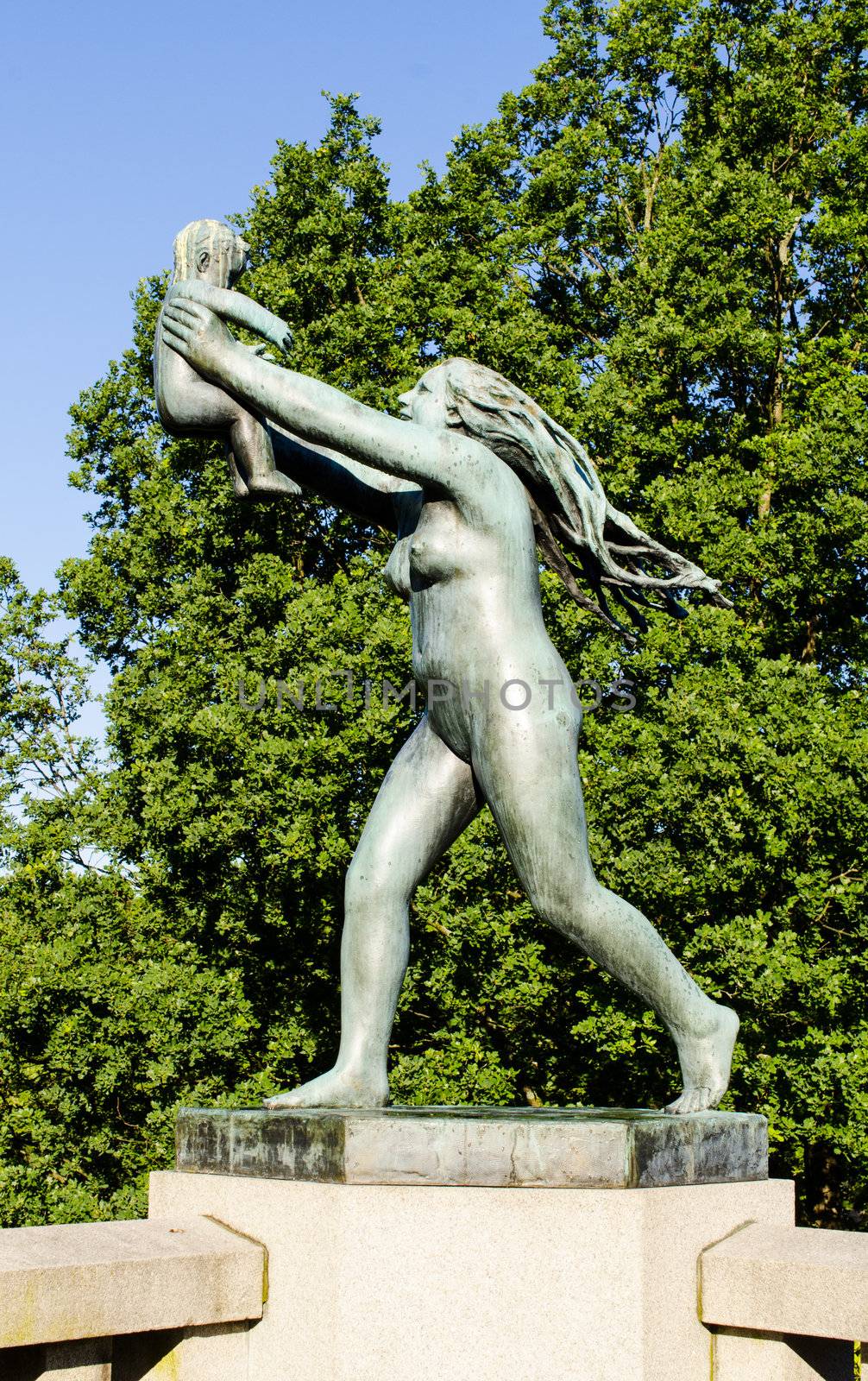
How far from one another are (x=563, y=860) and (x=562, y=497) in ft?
3.99

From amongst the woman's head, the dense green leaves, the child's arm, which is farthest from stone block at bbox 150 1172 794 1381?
the dense green leaves

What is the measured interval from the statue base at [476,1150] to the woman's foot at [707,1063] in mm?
227

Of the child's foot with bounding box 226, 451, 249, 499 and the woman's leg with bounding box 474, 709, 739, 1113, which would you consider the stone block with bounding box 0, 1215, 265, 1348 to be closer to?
the woman's leg with bounding box 474, 709, 739, 1113

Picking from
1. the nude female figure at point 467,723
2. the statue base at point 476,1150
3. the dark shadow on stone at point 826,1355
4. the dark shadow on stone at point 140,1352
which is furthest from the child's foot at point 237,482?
the dark shadow on stone at point 826,1355

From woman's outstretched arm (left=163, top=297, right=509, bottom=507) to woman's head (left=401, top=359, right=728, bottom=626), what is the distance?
0.14 m

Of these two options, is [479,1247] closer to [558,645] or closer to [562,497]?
[562,497]

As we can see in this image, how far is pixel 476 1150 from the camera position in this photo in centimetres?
350

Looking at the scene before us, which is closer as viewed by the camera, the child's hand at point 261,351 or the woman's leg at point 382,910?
the woman's leg at point 382,910

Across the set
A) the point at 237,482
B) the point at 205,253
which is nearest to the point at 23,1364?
the point at 237,482

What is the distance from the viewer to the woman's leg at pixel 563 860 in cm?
401

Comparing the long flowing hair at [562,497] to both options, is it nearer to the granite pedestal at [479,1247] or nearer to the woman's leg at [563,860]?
the woman's leg at [563,860]

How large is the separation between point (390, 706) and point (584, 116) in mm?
11227

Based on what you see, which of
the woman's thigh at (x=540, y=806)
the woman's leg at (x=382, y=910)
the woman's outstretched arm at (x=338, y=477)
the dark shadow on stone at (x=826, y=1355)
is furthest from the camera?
the woman's outstretched arm at (x=338, y=477)

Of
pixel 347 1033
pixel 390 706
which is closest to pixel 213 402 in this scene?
pixel 347 1033
